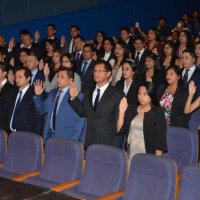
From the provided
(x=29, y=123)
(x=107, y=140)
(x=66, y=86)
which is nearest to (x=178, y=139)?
(x=107, y=140)

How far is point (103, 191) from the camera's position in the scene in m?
3.71

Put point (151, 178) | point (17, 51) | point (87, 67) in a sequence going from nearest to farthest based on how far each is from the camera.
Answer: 1. point (151, 178)
2. point (87, 67)
3. point (17, 51)

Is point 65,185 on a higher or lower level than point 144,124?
lower

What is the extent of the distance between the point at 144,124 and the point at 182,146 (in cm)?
52

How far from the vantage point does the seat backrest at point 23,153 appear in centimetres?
426

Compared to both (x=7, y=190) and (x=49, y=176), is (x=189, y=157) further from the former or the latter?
(x=7, y=190)

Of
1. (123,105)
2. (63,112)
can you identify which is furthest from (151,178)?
(63,112)

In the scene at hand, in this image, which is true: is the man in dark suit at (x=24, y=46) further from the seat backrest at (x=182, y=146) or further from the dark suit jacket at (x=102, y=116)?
the seat backrest at (x=182, y=146)

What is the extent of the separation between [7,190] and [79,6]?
903cm

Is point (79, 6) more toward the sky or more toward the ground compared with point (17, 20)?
more toward the sky

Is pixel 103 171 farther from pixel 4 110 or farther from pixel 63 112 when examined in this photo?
pixel 4 110

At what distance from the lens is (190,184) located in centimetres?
317

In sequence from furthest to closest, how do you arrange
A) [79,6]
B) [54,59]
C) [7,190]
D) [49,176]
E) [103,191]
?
[79,6], [54,59], [49,176], [103,191], [7,190]

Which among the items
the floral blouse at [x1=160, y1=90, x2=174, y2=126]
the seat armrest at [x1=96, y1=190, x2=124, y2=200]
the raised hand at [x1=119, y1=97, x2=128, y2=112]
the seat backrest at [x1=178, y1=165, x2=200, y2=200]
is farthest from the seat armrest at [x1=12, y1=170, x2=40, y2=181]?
the floral blouse at [x1=160, y1=90, x2=174, y2=126]
